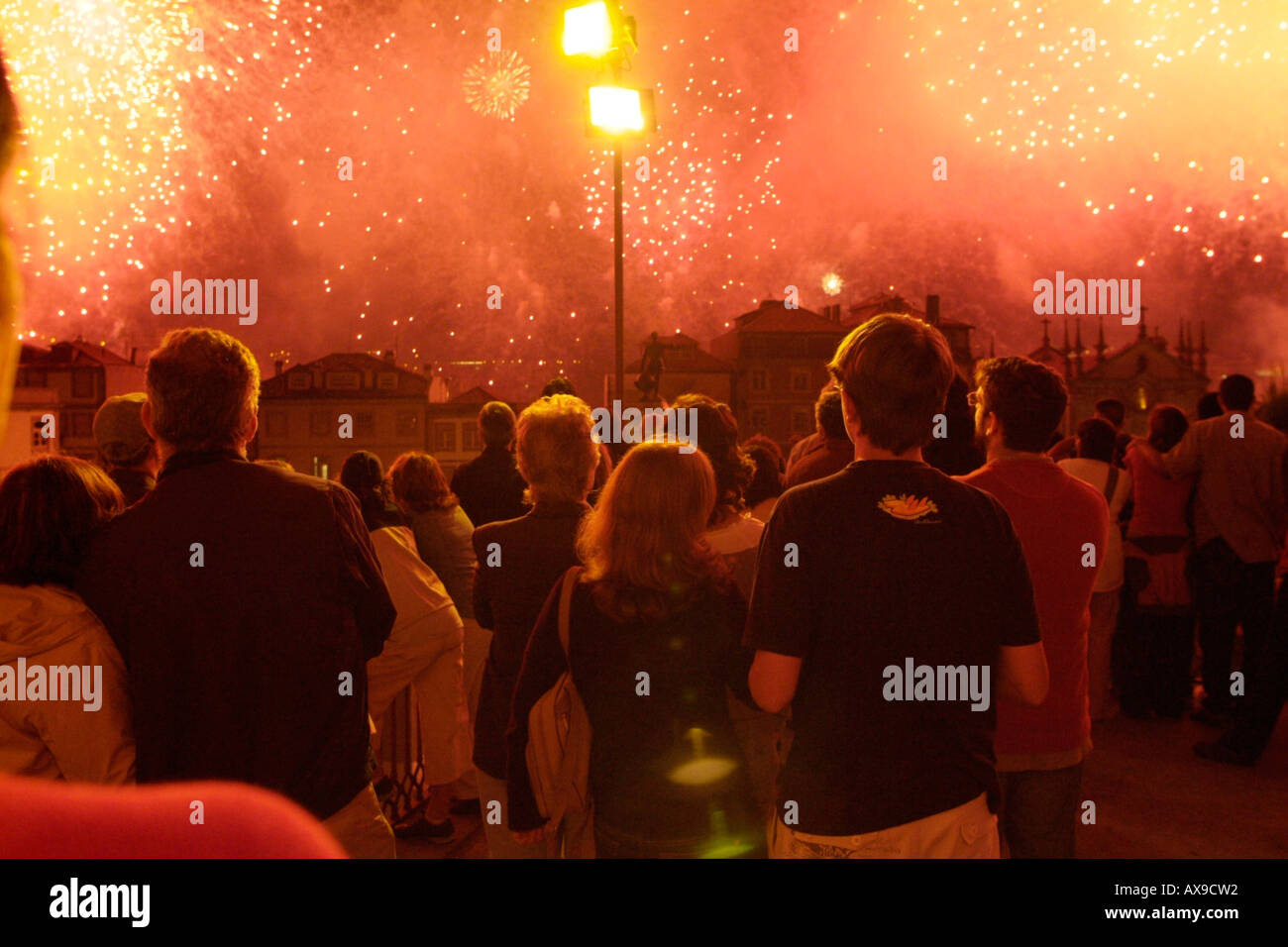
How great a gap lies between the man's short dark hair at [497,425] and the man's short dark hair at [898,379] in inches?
153

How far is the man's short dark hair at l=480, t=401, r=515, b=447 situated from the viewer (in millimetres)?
6145

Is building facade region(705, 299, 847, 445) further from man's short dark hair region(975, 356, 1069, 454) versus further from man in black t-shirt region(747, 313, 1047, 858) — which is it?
man in black t-shirt region(747, 313, 1047, 858)

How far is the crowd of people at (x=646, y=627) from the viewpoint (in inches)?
92.1

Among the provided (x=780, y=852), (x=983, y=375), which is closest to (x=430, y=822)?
(x=780, y=852)

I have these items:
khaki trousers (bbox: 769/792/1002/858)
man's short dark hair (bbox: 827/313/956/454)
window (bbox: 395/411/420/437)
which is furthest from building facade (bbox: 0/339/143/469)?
khaki trousers (bbox: 769/792/1002/858)

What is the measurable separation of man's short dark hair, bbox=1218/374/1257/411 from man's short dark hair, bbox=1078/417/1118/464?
3.71 feet

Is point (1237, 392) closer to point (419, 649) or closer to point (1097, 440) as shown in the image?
point (1097, 440)

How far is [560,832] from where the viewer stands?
2973 mm

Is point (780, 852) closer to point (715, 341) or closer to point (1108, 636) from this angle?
point (1108, 636)

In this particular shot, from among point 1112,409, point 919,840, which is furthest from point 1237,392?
point 919,840

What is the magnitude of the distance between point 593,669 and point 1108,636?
5737 millimetres

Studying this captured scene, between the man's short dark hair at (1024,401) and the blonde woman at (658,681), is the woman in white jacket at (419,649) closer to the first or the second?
the blonde woman at (658,681)

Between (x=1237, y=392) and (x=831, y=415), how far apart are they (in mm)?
4456

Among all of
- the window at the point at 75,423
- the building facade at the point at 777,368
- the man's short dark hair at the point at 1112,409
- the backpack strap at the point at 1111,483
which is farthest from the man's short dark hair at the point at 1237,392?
the window at the point at 75,423
